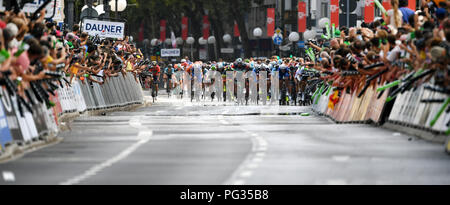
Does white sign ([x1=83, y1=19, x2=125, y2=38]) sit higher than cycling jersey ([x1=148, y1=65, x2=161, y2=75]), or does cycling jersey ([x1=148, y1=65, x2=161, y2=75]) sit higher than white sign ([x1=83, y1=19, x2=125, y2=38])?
white sign ([x1=83, y1=19, x2=125, y2=38])

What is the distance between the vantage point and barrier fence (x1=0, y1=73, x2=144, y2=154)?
21.0m

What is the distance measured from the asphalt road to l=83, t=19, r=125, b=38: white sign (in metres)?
15.4

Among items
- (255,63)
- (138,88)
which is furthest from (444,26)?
(255,63)

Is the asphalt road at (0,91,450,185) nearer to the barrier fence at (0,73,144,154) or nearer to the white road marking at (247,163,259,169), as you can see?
the white road marking at (247,163,259,169)

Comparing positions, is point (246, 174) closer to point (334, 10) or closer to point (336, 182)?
point (336, 182)

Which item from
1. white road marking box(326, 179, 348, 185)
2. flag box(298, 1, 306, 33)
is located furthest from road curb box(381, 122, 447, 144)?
flag box(298, 1, 306, 33)

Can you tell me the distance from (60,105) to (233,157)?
12632 mm

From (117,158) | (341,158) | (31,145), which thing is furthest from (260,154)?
(31,145)

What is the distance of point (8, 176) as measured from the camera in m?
16.6

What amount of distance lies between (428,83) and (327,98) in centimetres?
1256

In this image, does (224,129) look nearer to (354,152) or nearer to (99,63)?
(354,152)

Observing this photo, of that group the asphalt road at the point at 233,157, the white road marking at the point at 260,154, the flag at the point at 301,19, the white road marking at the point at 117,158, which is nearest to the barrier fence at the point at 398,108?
the asphalt road at the point at 233,157

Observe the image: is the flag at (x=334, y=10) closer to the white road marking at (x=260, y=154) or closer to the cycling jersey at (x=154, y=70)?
the cycling jersey at (x=154, y=70)
